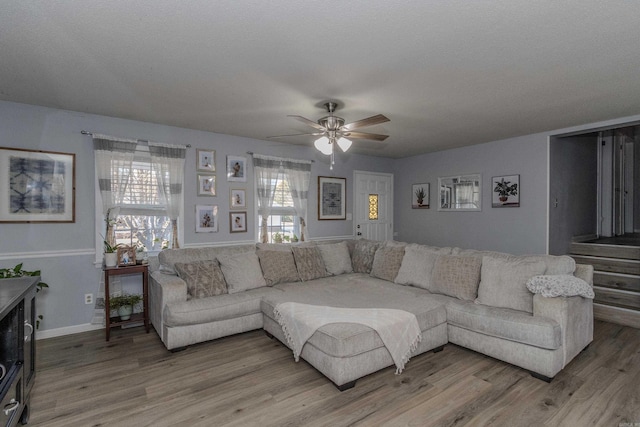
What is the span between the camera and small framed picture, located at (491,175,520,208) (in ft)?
15.8

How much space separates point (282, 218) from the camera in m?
5.21

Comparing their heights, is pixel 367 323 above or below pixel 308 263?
below

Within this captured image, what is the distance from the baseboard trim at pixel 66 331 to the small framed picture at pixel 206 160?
2280 mm

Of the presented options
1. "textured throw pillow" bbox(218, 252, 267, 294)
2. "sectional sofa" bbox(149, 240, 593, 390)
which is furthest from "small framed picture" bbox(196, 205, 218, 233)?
"textured throw pillow" bbox(218, 252, 267, 294)

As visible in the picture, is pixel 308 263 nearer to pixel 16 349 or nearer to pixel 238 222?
pixel 238 222

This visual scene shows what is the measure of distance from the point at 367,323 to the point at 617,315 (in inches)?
138

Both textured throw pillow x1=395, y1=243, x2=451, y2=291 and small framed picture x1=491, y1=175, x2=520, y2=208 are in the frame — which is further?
small framed picture x1=491, y1=175, x2=520, y2=208

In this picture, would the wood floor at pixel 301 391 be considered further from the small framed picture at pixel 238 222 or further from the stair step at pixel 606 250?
the small framed picture at pixel 238 222

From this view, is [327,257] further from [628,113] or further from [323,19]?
[628,113]

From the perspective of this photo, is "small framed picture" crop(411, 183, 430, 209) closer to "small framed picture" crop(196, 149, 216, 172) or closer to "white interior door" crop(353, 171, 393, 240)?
"white interior door" crop(353, 171, 393, 240)

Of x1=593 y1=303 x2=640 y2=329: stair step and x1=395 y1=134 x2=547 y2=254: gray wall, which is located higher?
x1=395 y1=134 x2=547 y2=254: gray wall

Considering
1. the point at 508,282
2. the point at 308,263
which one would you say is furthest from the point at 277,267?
the point at 508,282

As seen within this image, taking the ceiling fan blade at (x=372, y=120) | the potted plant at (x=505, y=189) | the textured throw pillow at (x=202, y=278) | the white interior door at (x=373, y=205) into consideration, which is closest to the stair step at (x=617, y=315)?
the potted plant at (x=505, y=189)

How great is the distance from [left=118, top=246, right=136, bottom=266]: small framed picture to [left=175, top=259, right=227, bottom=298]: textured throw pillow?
579 millimetres
